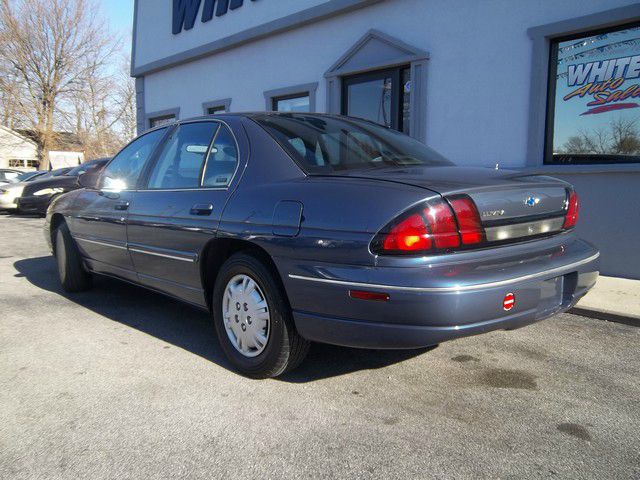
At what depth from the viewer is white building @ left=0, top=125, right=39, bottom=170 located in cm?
3584

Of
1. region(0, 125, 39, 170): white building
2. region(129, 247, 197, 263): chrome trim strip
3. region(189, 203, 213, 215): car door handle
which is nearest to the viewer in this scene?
region(189, 203, 213, 215): car door handle

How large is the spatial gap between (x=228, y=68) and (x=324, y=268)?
30.8 ft

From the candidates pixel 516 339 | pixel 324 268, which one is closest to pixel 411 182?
pixel 324 268

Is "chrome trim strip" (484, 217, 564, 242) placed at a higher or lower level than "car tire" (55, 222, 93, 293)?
higher

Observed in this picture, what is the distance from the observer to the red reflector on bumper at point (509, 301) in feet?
7.91

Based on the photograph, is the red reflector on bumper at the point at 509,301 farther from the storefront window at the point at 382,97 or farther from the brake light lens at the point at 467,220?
the storefront window at the point at 382,97

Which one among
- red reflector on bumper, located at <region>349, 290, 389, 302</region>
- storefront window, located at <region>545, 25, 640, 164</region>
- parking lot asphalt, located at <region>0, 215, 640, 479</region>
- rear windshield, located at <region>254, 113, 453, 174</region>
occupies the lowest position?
parking lot asphalt, located at <region>0, 215, 640, 479</region>

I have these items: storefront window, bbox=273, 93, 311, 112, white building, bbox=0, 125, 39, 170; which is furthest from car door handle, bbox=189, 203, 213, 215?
white building, bbox=0, 125, 39, 170

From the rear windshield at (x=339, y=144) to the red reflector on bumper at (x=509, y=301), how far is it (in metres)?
1.03

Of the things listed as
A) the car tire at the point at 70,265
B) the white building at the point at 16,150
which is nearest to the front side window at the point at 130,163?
the car tire at the point at 70,265

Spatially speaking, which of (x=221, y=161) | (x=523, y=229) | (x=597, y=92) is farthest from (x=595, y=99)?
(x=221, y=161)

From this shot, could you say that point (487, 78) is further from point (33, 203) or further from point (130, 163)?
point (33, 203)

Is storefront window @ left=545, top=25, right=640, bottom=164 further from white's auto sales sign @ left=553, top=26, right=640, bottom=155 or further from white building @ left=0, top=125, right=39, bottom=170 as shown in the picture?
white building @ left=0, top=125, right=39, bottom=170

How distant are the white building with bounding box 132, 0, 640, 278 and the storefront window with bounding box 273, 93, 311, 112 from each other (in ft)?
0.06
